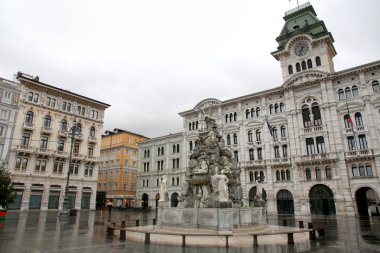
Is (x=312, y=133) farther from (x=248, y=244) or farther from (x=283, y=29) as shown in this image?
(x=248, y=244)

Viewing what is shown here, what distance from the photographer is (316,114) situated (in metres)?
42.4

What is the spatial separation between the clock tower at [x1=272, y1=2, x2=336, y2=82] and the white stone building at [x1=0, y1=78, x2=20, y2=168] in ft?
150

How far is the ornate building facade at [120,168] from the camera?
66188 millimetres

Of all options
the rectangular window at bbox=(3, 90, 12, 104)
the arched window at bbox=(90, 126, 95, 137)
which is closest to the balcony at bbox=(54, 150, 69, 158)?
the arched window at bbox=(90, 126, 95, 137)

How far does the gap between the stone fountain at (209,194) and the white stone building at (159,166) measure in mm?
37172

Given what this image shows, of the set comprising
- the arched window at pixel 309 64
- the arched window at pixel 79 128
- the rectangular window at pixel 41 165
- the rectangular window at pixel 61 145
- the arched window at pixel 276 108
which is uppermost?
the arched window at pixel 309 64

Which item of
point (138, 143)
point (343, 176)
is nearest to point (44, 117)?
point (138, 143)

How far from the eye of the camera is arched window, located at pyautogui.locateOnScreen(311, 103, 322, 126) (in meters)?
41.8

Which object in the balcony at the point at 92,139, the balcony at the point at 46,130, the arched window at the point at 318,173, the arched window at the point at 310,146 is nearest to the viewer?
the arched window at the point at 318,173

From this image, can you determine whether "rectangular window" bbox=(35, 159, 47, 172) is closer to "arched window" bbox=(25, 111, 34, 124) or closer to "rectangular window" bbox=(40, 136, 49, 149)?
"rectangular window" bbox=(40, 136, 49, 149)

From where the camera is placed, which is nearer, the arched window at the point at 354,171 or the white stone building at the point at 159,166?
the arched window at the point at 354,171

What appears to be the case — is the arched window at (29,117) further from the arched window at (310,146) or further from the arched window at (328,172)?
the arched window at (328,172)

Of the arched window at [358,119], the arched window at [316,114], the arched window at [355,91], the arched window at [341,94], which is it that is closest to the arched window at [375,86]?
the arched window at [355,91]

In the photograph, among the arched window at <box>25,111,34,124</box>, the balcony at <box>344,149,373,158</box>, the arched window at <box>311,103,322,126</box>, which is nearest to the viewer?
the balcony at <box>344,149,373,158</box>
